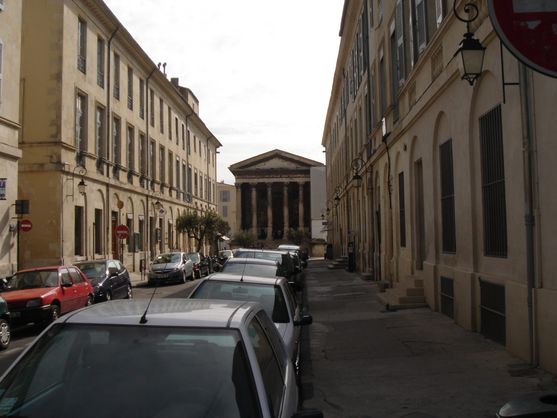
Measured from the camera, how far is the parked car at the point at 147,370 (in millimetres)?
3094

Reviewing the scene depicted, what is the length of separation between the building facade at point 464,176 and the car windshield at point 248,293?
3.35 metres

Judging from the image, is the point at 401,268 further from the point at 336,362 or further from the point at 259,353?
the point at 259,353

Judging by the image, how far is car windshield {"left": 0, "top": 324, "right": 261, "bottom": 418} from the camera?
3.09m

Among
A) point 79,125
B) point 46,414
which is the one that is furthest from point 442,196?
point 79,125

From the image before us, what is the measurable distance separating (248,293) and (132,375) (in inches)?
177

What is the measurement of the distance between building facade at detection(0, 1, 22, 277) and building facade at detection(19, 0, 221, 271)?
4.74 m

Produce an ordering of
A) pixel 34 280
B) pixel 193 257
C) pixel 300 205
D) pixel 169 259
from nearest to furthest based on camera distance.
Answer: pixel 34 280 < pixel 169 259 < pixel 193 257 < pixel 300 205

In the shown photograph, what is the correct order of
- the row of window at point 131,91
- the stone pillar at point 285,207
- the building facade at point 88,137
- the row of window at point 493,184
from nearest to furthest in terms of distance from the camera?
the row of window at point 493,184
the building facade at point 88,137
the row of window at point 131,91
the stone pillar at point 285,207

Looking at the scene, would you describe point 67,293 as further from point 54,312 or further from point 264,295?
point 264,295

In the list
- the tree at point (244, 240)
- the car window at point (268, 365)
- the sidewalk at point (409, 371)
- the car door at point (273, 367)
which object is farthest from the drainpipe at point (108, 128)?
the tree at point (244, 240)

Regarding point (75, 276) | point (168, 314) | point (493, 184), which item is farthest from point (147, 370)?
point (75, 276)

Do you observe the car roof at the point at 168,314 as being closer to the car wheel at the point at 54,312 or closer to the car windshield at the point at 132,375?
the car windshield at the point at 132,375

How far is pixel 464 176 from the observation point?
37.1ft

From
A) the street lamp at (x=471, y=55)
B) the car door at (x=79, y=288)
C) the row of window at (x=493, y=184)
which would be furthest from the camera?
the car door at (x=79, y=288)
